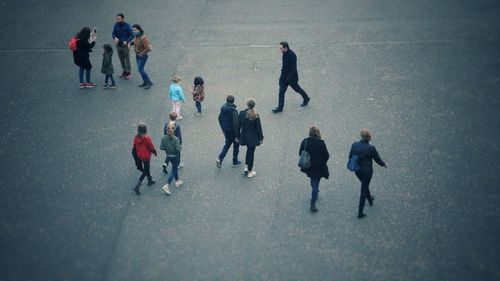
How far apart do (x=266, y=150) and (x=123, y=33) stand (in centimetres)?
524

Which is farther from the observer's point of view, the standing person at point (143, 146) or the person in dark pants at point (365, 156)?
the standing person at point (143, 146)

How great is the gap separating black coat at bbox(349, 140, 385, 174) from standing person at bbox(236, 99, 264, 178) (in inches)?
74.6

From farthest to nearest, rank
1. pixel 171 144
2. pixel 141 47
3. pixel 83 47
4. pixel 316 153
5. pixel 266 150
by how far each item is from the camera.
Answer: pixel 141 47 < pixel 83 47 < pixel 266 150 < pixel 171 144 < pixel 316 153

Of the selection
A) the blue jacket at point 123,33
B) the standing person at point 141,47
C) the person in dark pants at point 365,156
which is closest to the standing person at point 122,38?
the blue jacket at point 123,33

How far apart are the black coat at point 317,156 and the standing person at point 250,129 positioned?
3.63 ft

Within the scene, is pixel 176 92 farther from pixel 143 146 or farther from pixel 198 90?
pixel 143 146

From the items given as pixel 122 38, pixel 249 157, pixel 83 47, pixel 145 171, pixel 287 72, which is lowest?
pixel 145 171

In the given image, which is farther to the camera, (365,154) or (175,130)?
(175,130)

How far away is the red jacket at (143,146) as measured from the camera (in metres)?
7.88

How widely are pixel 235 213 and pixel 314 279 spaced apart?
194cm

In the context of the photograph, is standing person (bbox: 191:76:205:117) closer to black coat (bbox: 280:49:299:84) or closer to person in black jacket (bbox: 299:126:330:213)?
black coat (bbox: 280:49:299:84)

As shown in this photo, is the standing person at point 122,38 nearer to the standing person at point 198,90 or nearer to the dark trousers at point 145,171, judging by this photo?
the standing person at point 198,90

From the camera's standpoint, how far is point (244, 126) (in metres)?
8.32

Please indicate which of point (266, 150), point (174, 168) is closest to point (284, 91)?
point (266, 150)
